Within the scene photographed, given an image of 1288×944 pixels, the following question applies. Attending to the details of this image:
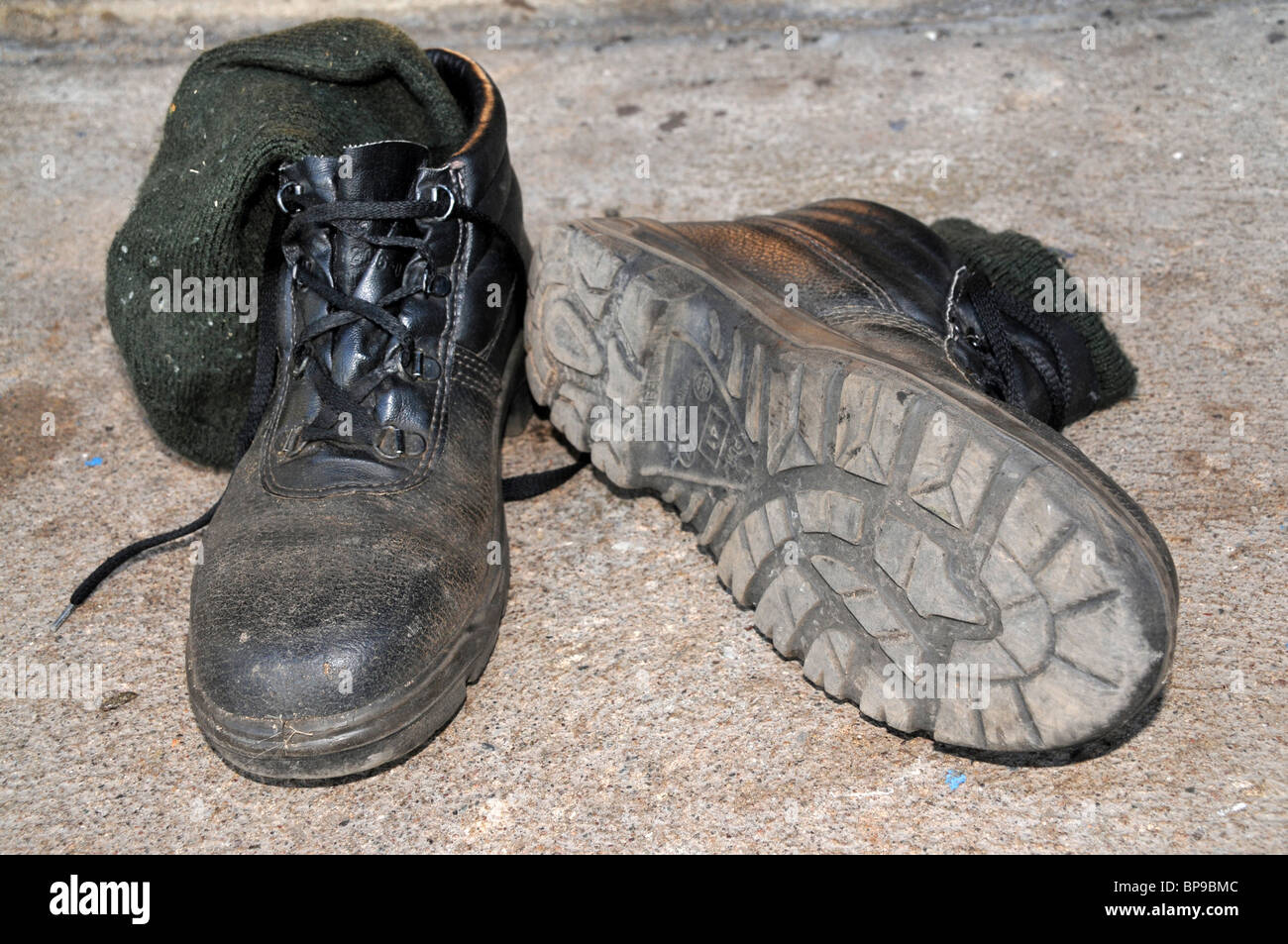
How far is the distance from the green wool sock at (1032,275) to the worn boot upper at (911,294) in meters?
0.03

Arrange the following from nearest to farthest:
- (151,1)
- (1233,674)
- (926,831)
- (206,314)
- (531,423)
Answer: (926,831) → (1233,674) → (206,314) → (531,423) → (151,1)

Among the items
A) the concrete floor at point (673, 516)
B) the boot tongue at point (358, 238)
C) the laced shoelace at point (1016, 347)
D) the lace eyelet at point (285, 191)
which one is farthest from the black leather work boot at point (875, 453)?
the lace eyelet at point (285, 191)

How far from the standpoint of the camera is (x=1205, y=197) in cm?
267

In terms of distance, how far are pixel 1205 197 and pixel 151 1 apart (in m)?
3.43

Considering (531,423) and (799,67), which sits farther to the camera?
(799,67)

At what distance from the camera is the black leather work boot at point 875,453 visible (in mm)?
1313

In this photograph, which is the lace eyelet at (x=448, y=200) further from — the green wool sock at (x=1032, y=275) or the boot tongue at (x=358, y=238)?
the green wool sock at (x=1032, y=275)

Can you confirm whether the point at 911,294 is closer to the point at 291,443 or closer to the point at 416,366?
the point at 416,366

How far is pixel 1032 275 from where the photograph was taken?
210 centimetres

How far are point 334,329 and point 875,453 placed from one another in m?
0.94

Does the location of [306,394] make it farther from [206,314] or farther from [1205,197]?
[1205,197]

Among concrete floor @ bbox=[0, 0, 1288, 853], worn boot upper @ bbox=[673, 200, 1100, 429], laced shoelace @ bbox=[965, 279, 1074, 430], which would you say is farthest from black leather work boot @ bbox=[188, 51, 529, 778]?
laced shoelace @ bbox=[965, 279, 1074, 430]

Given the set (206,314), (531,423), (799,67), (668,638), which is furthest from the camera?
(799,67)

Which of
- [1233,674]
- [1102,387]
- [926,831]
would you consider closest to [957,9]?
[1102,387]
